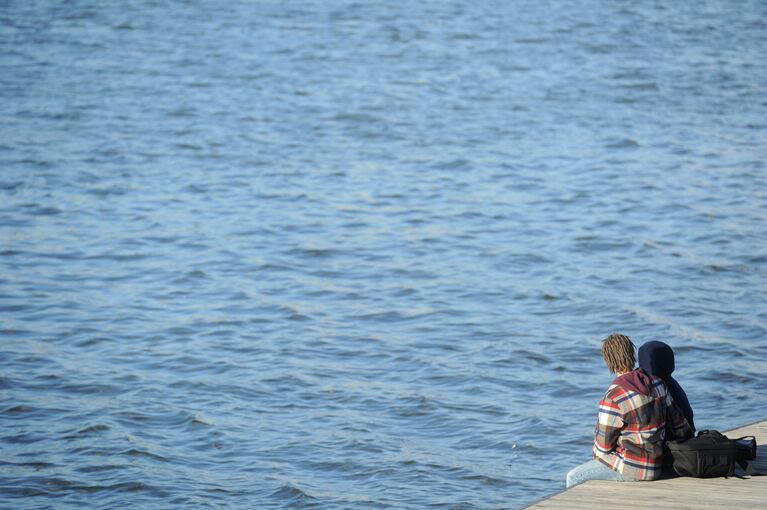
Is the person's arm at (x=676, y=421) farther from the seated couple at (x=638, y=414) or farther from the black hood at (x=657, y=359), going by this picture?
the black hood at (x=657, y=359)

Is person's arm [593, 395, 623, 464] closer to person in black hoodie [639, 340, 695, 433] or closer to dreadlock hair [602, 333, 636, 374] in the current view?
dreadlock hair [602, 333, 636, 374]

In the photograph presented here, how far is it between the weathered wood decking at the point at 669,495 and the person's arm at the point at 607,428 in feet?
0.73

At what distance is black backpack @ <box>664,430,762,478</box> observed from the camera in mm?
8594

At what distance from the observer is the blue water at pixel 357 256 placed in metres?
11.5

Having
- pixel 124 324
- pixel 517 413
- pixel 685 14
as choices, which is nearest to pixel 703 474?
pixel 517 413

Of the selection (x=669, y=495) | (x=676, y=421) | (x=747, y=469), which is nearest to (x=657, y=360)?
(x=676, y=421)

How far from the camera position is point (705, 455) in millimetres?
8586

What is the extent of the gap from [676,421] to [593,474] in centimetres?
71

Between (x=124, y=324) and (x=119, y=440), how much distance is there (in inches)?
147

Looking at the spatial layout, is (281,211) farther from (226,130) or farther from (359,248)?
(226,130)

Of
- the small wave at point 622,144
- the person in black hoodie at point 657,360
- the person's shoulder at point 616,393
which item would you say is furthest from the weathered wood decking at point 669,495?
the small wave at point 622,144

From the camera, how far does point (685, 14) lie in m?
39.2

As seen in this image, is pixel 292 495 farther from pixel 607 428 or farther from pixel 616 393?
pixel 616 393

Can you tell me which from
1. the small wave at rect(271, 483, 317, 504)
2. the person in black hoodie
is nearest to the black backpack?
Answer: the person in black hoodie
